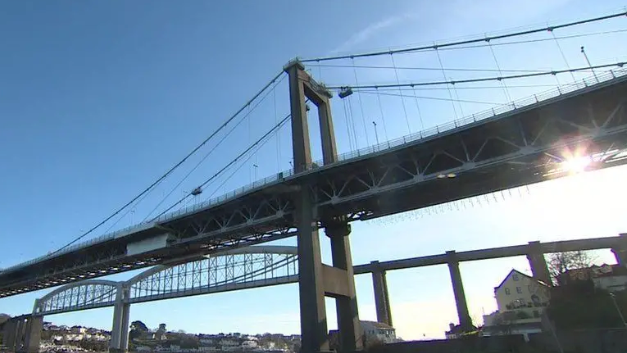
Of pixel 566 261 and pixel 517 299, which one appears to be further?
pixel 517 299

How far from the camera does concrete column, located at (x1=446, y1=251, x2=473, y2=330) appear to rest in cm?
6488

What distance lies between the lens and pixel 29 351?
122750mm

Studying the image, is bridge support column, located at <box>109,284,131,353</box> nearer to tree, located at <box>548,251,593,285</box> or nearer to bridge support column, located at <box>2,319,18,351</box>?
bridge support column, located at <box>2,319,18,351</box>

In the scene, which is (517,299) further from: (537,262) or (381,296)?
(381,296)

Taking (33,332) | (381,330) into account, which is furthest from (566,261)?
(33,332)

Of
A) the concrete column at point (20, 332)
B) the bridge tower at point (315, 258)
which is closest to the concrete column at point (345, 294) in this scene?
the bridge tower at point (315, 258)

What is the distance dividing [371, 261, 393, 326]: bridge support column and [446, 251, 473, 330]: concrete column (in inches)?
538

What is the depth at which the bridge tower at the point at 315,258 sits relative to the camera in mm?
33812

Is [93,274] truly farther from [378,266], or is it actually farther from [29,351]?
[29,351]

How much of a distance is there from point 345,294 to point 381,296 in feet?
147

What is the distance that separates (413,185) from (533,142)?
9.31 meters

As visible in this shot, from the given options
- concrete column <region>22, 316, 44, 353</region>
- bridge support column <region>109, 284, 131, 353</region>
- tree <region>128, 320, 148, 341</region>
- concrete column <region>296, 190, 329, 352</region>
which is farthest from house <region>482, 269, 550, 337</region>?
tree <region>128, 320, 148, 341</region>

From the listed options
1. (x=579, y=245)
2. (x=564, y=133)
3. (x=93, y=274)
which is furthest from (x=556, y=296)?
(x=93, y=274)

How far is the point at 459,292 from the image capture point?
2660 inches
